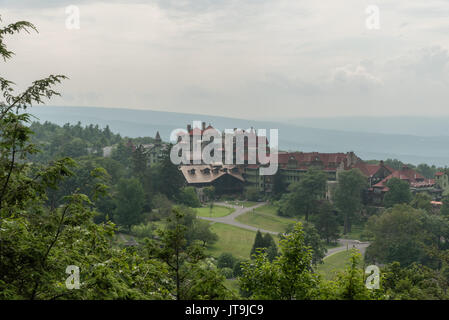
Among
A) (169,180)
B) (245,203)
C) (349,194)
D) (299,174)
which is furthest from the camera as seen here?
(299,174)

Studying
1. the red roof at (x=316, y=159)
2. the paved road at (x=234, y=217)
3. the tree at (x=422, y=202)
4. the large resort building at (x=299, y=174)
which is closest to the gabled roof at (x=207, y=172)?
the large resort building at (x=299, y=174)

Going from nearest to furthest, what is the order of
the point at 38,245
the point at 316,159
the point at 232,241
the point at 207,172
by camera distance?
the point at 38,245
the point at 232,241
the point at 316,159
the point at 207,172

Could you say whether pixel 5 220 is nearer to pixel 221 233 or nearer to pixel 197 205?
pixel 221 233

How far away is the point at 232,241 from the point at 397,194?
24139mm

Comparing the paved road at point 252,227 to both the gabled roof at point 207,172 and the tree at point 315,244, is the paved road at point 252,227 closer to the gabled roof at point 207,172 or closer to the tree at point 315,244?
the tree at point 315,244

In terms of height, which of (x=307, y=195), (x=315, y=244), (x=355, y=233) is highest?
(x=307, y=195)

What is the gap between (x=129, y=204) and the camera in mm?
51312

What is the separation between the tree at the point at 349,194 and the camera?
5500cm

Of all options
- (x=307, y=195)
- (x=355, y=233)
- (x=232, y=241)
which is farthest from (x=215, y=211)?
(x=355, y=233)

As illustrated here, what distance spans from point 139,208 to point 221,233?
1077 cm

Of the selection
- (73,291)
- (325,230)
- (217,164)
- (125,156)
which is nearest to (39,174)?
(73,291)

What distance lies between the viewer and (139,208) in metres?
51.8

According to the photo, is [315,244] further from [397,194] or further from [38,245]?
[38,245]

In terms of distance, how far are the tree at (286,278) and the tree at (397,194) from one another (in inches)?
1944
